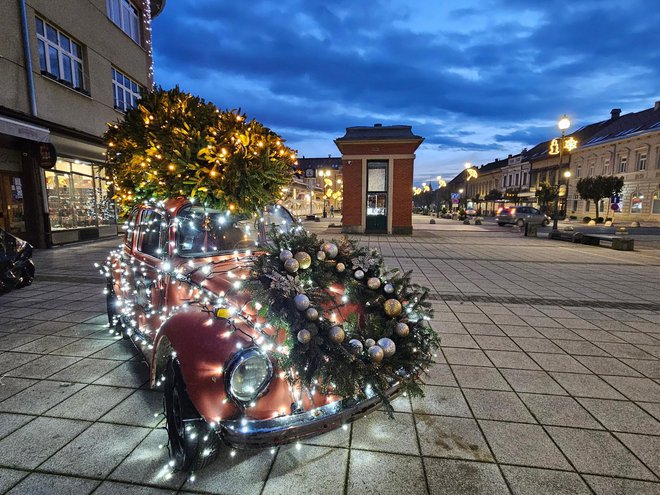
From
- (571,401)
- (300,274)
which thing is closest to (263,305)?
(300,274)

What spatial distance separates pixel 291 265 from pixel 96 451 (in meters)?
1.96

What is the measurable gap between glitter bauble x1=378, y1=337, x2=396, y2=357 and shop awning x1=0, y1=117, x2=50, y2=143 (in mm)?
11928

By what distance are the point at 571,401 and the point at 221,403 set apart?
10.3 feet

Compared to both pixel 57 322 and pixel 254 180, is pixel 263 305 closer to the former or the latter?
pixel 254 180

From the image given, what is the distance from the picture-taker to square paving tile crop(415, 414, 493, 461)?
8.12 ft

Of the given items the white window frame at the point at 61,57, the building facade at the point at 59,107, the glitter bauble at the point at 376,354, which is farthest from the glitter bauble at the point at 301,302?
the white window frame at the point at 61,57

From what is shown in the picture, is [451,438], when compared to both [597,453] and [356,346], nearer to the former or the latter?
[597,453]

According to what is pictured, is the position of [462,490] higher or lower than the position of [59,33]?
lower

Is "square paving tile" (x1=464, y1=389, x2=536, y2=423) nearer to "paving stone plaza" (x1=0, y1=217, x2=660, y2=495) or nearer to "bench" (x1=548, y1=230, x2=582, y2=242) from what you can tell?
"paving stone plaza" (x1=0, y1=217, x2=660, y2=495)

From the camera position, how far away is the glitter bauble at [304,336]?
2160mm

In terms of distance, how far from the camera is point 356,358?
2.20m

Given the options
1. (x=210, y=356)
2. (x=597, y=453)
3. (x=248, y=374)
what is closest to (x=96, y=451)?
(x=210, y=356)

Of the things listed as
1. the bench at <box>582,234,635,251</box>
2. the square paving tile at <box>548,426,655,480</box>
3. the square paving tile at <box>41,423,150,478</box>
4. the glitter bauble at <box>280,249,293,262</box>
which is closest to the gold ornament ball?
the glitter bauble at <box>280,249,293,262</box>

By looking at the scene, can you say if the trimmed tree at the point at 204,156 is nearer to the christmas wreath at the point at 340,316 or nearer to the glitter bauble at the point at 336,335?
the christmas wreath at the point at 340,316
